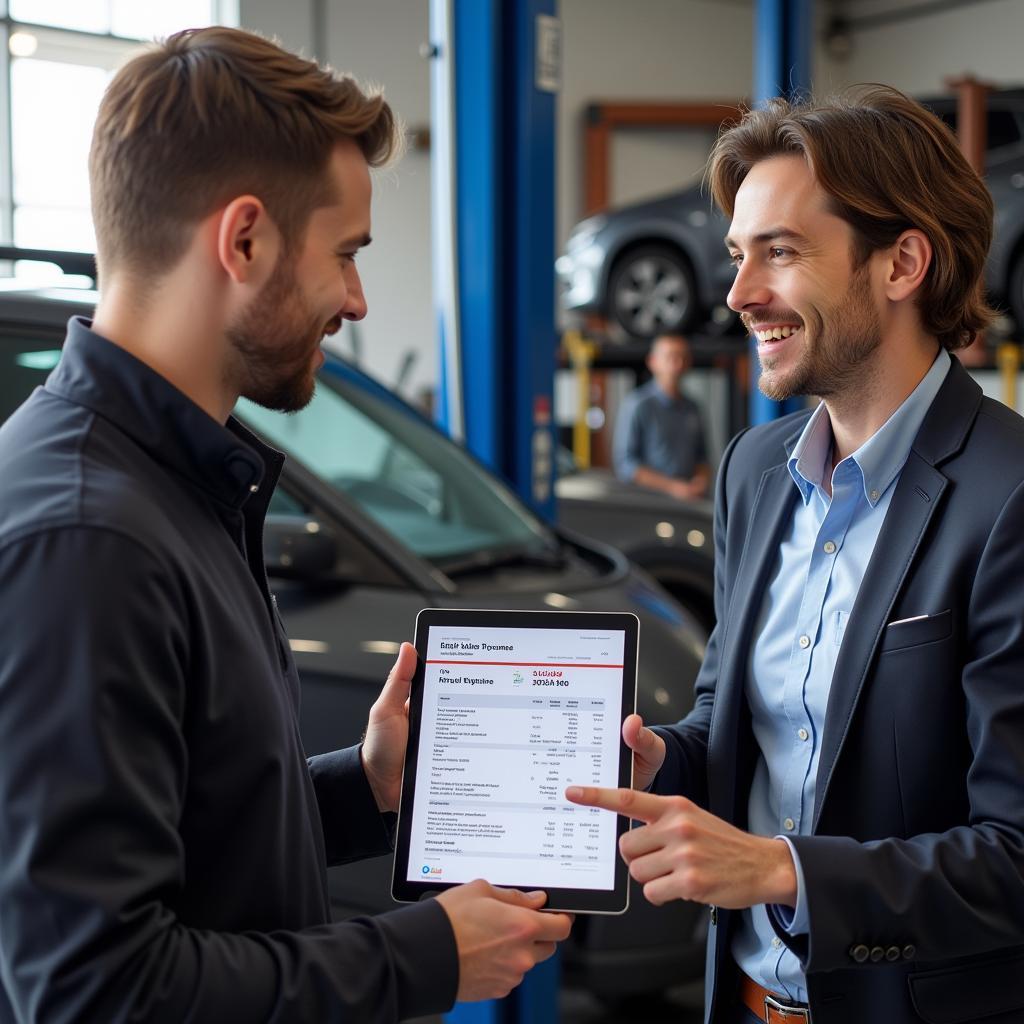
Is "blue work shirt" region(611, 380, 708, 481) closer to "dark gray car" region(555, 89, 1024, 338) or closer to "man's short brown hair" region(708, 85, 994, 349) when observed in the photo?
"dark gray car" region(555, 89, 1024, 338)

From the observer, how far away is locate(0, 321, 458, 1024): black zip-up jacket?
1.02 meters

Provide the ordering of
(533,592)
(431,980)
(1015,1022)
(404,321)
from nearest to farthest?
(431,980) → (1015,1022) → (533,592) → (404,321)

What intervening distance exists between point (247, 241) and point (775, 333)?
0.82 meters

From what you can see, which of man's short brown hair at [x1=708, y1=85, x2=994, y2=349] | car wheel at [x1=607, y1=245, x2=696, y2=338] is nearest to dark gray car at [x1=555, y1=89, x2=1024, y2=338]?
car wheel at [x1=607, y1=245, x2=696, y2=338]

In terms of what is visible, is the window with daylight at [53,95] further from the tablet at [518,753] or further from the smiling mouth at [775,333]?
the tablet at [518,753]

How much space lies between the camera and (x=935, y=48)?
15781 mm

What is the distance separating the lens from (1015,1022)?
62.1 inches

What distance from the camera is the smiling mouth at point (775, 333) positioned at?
5.75 feet

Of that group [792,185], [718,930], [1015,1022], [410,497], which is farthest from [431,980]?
[410,497]

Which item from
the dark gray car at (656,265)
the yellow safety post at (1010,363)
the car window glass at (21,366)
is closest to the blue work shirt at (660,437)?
the dark gray car at (656,265)

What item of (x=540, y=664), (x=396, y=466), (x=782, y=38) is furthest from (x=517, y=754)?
(x=782, y=38)

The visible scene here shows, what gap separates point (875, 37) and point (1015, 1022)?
16893 mm

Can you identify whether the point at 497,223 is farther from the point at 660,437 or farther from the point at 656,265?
the point at 656,265

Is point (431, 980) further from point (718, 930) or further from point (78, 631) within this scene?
point (718, 930)
